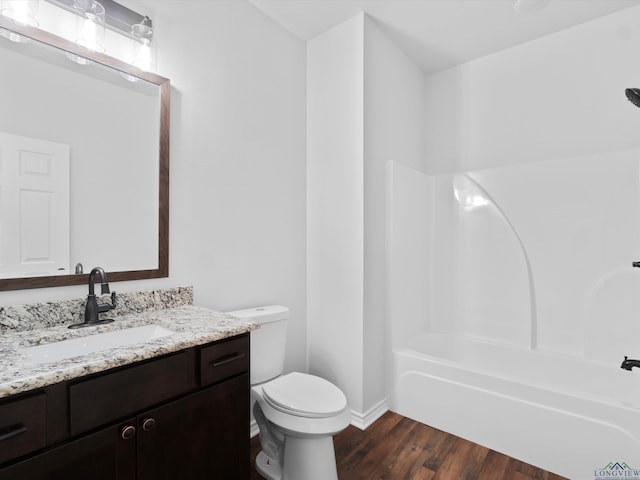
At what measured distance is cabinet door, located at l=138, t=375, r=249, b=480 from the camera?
1.12 meters

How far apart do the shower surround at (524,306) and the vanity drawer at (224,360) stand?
4.46ft

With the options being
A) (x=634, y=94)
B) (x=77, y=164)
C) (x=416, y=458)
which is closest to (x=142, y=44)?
(x=77, y=164)

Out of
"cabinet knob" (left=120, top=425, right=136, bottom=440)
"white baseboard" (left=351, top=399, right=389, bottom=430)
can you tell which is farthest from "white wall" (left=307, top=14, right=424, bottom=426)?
"cabinet knob" (left=120, top=425, right=136, bottom=440)

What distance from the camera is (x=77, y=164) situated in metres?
1.45

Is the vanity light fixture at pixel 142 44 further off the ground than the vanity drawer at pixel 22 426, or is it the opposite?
the vanity light fixture at pixel 142 44

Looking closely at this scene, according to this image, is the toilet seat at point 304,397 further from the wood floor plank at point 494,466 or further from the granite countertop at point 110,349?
the wood floor plank at point 494,466

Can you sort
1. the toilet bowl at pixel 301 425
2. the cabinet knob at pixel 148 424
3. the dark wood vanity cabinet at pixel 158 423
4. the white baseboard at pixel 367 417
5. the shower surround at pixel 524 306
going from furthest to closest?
the white baseboard at pixel 367 417
the shower surround at pixel 524 306
the toilet bowl at pixel 301 425
the cabinet knob at pixel 148 424
the dark wood vanity cabinet at pixel 158 423

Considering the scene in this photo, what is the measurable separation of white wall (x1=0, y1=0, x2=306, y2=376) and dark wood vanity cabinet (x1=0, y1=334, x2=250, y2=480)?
60 centimetres

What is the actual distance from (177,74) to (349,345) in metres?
1.91

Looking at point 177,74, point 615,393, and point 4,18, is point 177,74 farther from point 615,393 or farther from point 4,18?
point 615,393

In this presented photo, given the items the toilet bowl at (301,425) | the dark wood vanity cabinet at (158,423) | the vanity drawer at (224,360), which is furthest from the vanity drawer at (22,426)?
the toilet bowl at (301,425)

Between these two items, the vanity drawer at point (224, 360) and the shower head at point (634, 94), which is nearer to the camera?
the vanity drawer at point (224, 360)

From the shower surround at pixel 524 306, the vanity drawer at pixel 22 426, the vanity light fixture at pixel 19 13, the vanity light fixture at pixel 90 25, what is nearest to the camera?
the vanity drawer at pixel 22 426

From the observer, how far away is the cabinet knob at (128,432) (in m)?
1.04
